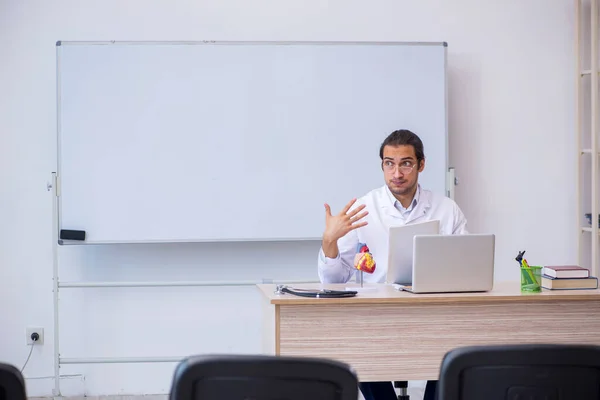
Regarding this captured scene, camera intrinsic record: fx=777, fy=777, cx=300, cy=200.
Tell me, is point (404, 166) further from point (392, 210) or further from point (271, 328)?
point (271, 328)

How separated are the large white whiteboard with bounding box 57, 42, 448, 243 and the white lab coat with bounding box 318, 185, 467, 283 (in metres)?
0.89

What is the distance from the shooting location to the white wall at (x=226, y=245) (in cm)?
461

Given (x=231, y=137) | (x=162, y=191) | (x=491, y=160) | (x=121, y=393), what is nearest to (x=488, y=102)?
(x=491, y=160)

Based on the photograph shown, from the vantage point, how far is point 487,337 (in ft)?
9.87

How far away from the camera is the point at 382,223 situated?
144 inches

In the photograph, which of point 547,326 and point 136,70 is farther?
point 136,70

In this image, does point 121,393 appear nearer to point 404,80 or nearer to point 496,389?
point 404,80

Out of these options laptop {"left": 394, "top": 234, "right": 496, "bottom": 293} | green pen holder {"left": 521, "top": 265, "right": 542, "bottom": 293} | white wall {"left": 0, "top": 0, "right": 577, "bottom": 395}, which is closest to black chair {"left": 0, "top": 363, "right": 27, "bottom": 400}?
laptop {"left": 394, "top": 234, "right": 496, "bottom": 293}

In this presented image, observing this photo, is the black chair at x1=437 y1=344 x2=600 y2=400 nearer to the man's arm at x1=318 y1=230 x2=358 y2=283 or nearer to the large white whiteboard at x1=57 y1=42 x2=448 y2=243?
the man's arm at x1=318 y1=230 x2=358 y2=283

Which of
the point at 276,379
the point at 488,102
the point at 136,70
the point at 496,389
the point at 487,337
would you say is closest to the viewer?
the point at 276,379

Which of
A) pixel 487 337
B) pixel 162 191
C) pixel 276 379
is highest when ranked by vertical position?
pixel 162 191

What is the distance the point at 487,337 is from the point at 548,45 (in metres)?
2.56

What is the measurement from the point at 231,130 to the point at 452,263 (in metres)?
1.96

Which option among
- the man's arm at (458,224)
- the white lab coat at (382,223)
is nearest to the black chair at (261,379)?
the white lab coat at (382,223)
